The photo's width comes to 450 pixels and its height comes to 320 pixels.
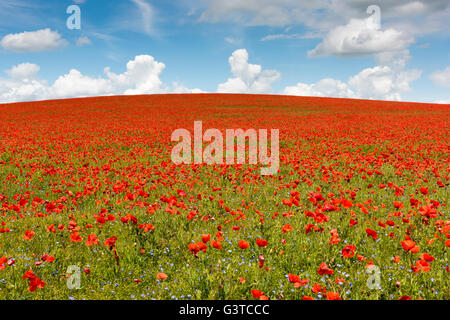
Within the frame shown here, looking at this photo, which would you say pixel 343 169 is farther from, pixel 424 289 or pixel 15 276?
pixel 15 276

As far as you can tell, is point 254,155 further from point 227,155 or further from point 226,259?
point 226,259

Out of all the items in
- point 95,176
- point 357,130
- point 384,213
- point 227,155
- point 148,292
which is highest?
point 357,130

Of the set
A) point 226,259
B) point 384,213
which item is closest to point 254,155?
point 384,213

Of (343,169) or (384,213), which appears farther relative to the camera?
(343,169)

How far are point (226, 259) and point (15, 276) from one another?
100 inches

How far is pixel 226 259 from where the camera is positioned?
12.0ft

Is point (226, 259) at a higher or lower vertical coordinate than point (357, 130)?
lower

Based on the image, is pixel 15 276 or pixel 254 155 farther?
pixel 254 155

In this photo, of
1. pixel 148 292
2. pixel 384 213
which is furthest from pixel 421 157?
pixel 148 292

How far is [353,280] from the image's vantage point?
319 centimetres

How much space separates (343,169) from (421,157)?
4117 mm
